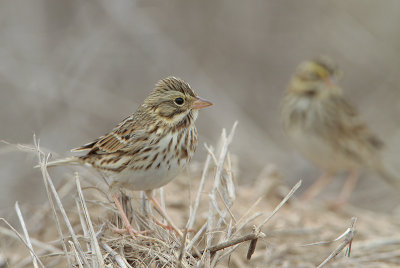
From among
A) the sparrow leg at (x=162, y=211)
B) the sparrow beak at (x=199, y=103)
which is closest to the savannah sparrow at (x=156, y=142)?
the sparrow beak at (x=199, y=103)

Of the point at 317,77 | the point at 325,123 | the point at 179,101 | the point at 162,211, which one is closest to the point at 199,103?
the point at 179,101

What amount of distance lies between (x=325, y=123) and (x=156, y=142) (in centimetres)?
389

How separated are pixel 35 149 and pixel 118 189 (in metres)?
0.76

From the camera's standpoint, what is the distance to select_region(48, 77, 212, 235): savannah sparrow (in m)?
4.38

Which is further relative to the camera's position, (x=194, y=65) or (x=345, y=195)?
(x=194, y=65)

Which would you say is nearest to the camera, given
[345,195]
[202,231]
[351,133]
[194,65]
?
[202,231]

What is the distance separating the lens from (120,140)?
4.62 m

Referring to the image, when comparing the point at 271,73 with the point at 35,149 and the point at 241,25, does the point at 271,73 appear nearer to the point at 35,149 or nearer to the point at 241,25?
the point at 241,25

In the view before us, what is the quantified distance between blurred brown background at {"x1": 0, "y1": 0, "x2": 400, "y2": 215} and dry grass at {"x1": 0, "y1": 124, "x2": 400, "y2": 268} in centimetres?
188

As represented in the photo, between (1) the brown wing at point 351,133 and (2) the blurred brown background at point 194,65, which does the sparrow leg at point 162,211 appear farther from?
(1) the brown wing at point 351,133

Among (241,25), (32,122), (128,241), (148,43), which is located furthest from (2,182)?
(241,25)

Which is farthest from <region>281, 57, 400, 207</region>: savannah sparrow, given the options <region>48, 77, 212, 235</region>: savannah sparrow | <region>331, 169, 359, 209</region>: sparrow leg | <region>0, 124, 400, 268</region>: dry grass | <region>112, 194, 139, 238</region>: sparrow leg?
<region>112, 194, 139, 238</region>: sparrow leg

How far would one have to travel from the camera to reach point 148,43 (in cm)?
948

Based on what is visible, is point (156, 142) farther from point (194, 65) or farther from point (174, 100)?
point (194, 65)
